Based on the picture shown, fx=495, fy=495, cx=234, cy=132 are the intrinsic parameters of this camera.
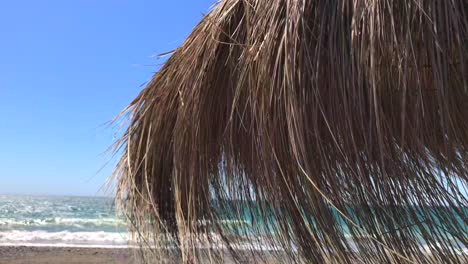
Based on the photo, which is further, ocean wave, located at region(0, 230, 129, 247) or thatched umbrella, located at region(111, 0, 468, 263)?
ocean wave, located at region(0, 230, 129, 247)

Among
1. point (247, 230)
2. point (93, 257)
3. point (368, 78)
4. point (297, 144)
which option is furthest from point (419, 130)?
point (93, 257)

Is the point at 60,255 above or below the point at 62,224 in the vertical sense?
above

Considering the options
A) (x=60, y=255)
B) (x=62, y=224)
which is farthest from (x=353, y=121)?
(x=62, y=224)

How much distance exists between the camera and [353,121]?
5.97ft

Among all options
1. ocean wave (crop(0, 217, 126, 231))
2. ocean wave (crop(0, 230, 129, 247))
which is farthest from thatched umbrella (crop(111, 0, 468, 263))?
ocean wave (crop(0, 217, 126, 231))

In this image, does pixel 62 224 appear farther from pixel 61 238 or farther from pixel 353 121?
pixel 353 121

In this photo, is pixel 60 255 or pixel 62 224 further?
pixel 62 224

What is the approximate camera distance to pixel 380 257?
1.88 meters

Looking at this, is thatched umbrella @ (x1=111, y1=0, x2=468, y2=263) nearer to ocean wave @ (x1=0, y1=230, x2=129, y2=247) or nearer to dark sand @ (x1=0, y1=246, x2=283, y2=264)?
dark sand @ (x1=0, y1=246, x2=283, y2=264)

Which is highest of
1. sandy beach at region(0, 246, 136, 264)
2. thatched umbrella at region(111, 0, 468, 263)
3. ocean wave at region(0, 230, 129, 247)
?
thatched umbrella at region(111, 0, 468, 263)

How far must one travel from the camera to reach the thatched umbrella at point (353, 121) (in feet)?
5.71

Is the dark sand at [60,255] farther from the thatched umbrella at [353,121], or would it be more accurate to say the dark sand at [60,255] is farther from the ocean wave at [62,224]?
the thatched umbrella at [353,121]

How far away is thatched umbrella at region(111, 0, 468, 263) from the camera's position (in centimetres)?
174

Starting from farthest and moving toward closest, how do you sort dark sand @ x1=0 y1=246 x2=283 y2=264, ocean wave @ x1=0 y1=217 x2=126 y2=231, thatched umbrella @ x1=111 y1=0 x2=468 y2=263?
ocean wave @ x1=0 y1=217 x2=126 y2=231 < dark sand @ x1=0 y1=246 x2=283 y2=264 < thatched umbrella @ x1=111 y1=0 x2=468 y2=263
